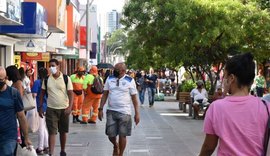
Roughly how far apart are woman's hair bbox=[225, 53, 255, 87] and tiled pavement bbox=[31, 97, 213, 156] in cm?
705

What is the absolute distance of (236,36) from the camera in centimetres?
2006

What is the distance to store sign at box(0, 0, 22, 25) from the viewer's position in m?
11.6

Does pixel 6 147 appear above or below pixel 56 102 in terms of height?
below

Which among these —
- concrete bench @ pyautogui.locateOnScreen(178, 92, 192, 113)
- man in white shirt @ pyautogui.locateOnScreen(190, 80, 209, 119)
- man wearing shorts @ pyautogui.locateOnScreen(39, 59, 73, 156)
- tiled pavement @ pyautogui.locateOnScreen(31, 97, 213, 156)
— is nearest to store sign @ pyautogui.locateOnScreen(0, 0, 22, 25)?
man wearing shorts @ pyautogui.locateOnScreen(39, 59, 73, 156)

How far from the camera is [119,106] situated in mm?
10117

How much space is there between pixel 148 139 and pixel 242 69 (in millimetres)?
9587

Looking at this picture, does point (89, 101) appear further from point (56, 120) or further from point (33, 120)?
point (56, 120)

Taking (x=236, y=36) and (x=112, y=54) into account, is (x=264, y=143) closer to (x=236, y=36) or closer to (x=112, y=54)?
(x=236, y=36)

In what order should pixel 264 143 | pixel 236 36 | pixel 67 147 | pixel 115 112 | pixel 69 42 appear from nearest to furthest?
pixel 264 143
pixel 115 112
pixel 67 147
pixel 236 36
pixel 69 42

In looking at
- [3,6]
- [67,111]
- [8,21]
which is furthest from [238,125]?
[8,21]

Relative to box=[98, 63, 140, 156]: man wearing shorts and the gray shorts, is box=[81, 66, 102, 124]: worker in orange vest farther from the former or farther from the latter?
the gray shorts

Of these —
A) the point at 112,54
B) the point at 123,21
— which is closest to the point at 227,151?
the point at 123,21

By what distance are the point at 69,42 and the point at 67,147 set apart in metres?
21.3

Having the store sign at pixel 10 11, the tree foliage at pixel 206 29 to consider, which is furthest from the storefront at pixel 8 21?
the tree foliage at pixel 206 29
